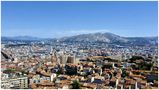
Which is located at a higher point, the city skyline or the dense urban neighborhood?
the city skyline

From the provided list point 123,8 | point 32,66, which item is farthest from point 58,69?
point 123,8

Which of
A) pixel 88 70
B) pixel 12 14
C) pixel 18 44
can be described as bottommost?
pixel 88 70

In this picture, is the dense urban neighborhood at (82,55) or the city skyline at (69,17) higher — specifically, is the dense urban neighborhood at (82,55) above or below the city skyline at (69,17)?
below

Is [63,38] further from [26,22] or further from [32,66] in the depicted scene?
[26,22]

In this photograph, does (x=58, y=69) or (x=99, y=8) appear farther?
(x=58, y=69)

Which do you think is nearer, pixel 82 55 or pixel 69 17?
pixel 69 17

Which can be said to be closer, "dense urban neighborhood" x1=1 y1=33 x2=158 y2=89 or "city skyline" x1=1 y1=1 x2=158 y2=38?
"city skyline" x1=1 y1=1 x2=158 y2=38

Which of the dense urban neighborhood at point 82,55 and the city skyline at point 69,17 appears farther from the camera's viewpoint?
the dense urban neighborhood at point 82,55

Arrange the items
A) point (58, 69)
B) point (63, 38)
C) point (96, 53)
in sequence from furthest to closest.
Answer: point (96, 53)
point (63, 38)
point (58, 69)
